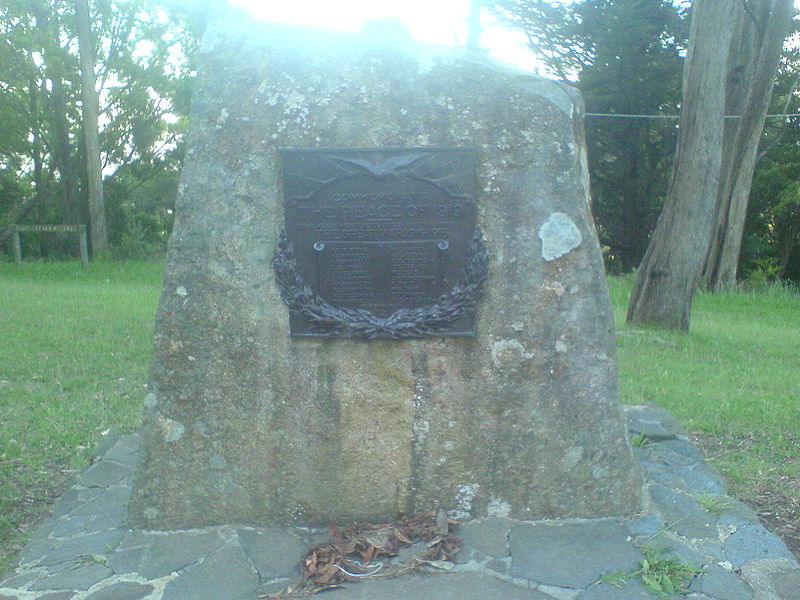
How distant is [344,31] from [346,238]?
2.97 ft

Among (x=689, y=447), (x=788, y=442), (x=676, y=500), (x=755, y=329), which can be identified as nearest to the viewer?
(x=676, y=500)

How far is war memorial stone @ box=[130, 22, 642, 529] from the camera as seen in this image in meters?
3.47

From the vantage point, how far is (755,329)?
9875 millimetres

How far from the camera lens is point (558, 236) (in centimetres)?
348

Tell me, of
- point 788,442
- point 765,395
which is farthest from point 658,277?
A: point 788,442

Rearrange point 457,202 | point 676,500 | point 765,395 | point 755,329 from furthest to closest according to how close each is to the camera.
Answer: point 755,329
point 765,395
point 676,500
point 457,202

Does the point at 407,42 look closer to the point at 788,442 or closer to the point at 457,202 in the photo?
the point at 457,202

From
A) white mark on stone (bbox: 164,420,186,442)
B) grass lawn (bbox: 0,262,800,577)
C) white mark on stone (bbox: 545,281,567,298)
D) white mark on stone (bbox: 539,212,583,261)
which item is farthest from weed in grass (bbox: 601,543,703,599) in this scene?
white mark on stone (bbox: 164,420,186,442)

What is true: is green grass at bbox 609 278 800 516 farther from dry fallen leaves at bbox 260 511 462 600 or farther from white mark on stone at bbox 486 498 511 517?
dry fallen leaves at bbox 260 511 462 600

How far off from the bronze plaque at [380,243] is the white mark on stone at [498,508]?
0.79m

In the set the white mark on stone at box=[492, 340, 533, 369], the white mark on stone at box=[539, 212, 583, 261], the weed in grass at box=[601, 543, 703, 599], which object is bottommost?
the weed in grass at box=[601, 543, 703, 599]

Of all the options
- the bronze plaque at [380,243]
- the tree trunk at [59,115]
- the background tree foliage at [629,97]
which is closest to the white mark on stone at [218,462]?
the bronze plaque at [380,243]

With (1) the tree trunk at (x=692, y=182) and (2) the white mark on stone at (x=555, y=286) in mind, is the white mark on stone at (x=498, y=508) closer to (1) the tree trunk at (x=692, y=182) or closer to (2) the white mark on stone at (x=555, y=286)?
(2) the white mark on stone at (x=555, y=286)

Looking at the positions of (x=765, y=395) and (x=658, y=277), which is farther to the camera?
(x=658, y=277)
